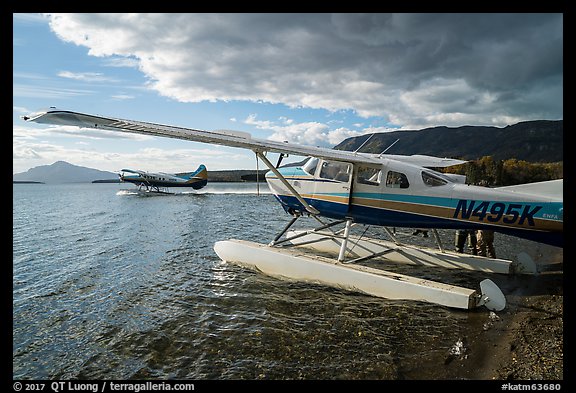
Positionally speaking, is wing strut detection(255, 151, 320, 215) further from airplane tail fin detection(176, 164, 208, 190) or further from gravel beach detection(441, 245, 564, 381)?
airplane tail fin detection(176, 164, 208, 190)

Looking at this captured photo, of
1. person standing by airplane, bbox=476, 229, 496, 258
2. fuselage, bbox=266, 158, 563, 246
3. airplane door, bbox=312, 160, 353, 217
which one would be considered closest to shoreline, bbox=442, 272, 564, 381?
fuselage, bbox=266, 158, 563, 246

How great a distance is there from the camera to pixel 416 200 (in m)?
7.62

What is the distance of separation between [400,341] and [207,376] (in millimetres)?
2837

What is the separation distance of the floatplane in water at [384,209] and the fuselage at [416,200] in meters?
0.02

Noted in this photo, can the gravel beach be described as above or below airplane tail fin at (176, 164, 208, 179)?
below

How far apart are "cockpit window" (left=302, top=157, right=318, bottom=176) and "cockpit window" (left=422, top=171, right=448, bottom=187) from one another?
289 centimetres

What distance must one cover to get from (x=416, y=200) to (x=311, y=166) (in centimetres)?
301

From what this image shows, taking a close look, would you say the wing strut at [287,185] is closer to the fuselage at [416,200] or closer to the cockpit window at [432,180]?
the fuselage at [416,200]

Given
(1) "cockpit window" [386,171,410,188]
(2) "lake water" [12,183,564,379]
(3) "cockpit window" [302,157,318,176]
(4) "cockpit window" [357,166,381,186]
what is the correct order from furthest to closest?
1. (3) "cockpit window" [302,157,318,176]
2. (4) "cockpit window" [357,166,381,186]
3. (1) "cockpit window" [386,171,410,188]
4. (2) "lake water" [12,183,564,379]

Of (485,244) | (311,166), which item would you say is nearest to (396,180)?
(311,166)

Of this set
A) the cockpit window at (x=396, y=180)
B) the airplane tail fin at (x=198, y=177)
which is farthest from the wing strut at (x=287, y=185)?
the airplane tail fin at (x=198, y=177)

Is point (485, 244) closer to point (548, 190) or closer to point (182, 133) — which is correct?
point (548, 190)

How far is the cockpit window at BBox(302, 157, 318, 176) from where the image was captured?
9.15 metres
